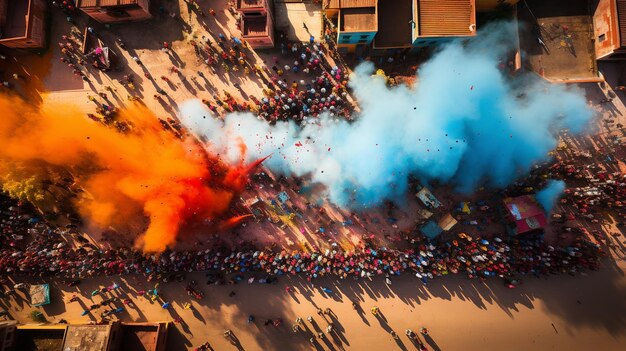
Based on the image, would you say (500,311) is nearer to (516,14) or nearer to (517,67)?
(517,67)

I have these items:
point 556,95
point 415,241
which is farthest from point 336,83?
point 556,95

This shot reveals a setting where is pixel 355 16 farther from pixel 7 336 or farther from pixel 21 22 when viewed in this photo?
pixel 7 336

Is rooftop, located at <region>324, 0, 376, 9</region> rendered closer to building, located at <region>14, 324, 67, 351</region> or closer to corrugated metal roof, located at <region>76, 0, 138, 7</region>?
corrugated metal roof, located at <region>76, 0, 138, 7</region>

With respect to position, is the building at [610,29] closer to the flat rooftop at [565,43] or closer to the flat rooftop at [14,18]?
the flat rooftop at [565,43]

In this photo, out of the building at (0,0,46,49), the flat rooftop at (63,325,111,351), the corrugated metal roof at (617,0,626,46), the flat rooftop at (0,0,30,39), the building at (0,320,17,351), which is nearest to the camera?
the flat rooftop at (63,325,111,351)

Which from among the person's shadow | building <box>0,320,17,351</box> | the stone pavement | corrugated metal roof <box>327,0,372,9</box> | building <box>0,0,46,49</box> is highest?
building <box>0,0,46,49</box>

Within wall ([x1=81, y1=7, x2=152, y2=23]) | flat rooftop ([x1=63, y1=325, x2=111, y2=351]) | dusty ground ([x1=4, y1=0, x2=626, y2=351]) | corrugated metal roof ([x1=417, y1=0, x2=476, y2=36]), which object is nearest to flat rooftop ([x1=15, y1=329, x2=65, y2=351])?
flat rooftop ([x1=63, y1=325, x2=111, y2=351])

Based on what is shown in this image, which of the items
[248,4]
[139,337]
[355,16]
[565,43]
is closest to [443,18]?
[355,16]
